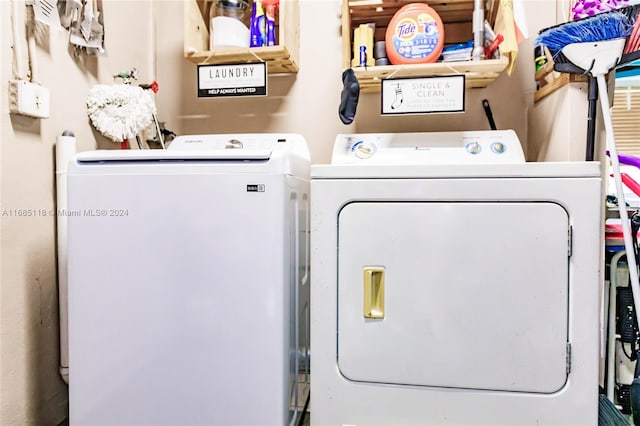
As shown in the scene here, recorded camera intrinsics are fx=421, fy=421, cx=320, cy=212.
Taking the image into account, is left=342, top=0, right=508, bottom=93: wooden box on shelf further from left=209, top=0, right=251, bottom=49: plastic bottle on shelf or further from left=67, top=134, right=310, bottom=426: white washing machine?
left=67, top=134, right=310, bottom=426: white washing machine

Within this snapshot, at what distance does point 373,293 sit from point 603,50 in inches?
41.1

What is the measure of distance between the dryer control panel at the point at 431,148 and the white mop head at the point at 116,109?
812mm

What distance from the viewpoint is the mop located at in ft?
4.13

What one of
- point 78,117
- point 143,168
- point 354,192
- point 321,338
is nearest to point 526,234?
point 354,192

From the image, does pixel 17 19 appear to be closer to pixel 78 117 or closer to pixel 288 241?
pixel 78 117

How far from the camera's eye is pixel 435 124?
6.43 feet

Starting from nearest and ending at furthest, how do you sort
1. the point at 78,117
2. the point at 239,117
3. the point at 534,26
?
the point at 78,117 → the point at 534,26 → the point at 239,117

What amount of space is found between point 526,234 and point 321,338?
26.0 inches

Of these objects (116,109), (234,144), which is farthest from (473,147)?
(116,109)

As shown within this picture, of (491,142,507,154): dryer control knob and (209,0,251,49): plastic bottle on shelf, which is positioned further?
(209,0,251,49): plastic bottle on shelf

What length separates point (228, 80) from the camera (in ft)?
5.85

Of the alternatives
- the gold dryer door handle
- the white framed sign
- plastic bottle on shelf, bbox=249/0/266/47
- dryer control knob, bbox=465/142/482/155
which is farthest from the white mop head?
dryer control knob, bbox=465/142/482/155

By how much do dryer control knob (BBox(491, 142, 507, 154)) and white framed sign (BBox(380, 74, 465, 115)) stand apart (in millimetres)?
199

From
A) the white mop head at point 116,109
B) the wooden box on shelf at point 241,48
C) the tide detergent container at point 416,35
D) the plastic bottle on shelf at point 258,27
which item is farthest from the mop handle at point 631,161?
the white mop head at point 116,109
